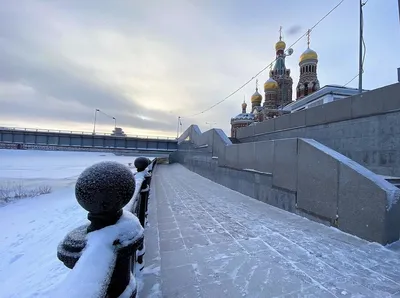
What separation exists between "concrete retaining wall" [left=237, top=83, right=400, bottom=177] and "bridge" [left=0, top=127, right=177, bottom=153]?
31.7 meters

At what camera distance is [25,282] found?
565cm

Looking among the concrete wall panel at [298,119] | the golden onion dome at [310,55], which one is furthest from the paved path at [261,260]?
the golden onion dome at [310,55]

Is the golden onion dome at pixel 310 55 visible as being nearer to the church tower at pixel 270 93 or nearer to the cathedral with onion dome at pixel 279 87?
the cathedral with onion dome at pixel 279 87

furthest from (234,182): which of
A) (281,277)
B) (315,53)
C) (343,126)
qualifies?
(315,53)

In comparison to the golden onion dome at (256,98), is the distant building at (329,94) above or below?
below

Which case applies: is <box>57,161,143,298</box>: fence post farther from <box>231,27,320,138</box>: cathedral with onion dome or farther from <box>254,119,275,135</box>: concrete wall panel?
<box>231,27,320,138</box>: cathedral with onion dome

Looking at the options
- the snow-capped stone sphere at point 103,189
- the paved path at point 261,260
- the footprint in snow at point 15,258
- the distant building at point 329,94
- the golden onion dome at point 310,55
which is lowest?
the footprint in snow at point 15,258

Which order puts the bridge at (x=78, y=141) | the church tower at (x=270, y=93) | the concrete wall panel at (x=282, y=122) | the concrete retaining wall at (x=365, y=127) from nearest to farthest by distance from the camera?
the concrete retaining wall at (x=365, y=127), the concrete wall panel at (x=282, y=122), the bridge at (x=78, y=141), the church tower at (x=270, y=93)

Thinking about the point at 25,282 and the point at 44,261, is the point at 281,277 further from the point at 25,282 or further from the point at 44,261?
the point at 44,261

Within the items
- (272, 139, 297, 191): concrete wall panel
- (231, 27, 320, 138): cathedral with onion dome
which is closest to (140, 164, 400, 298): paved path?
(272, 139, 297, 191): concrete wall panel

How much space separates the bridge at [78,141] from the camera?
32.2 m

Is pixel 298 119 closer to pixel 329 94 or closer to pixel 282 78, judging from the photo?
pixel 329 94

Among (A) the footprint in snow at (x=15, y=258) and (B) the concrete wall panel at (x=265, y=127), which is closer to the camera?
(A) the footprint in snow at (x=15, y=258)

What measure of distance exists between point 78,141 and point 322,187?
37.6m
